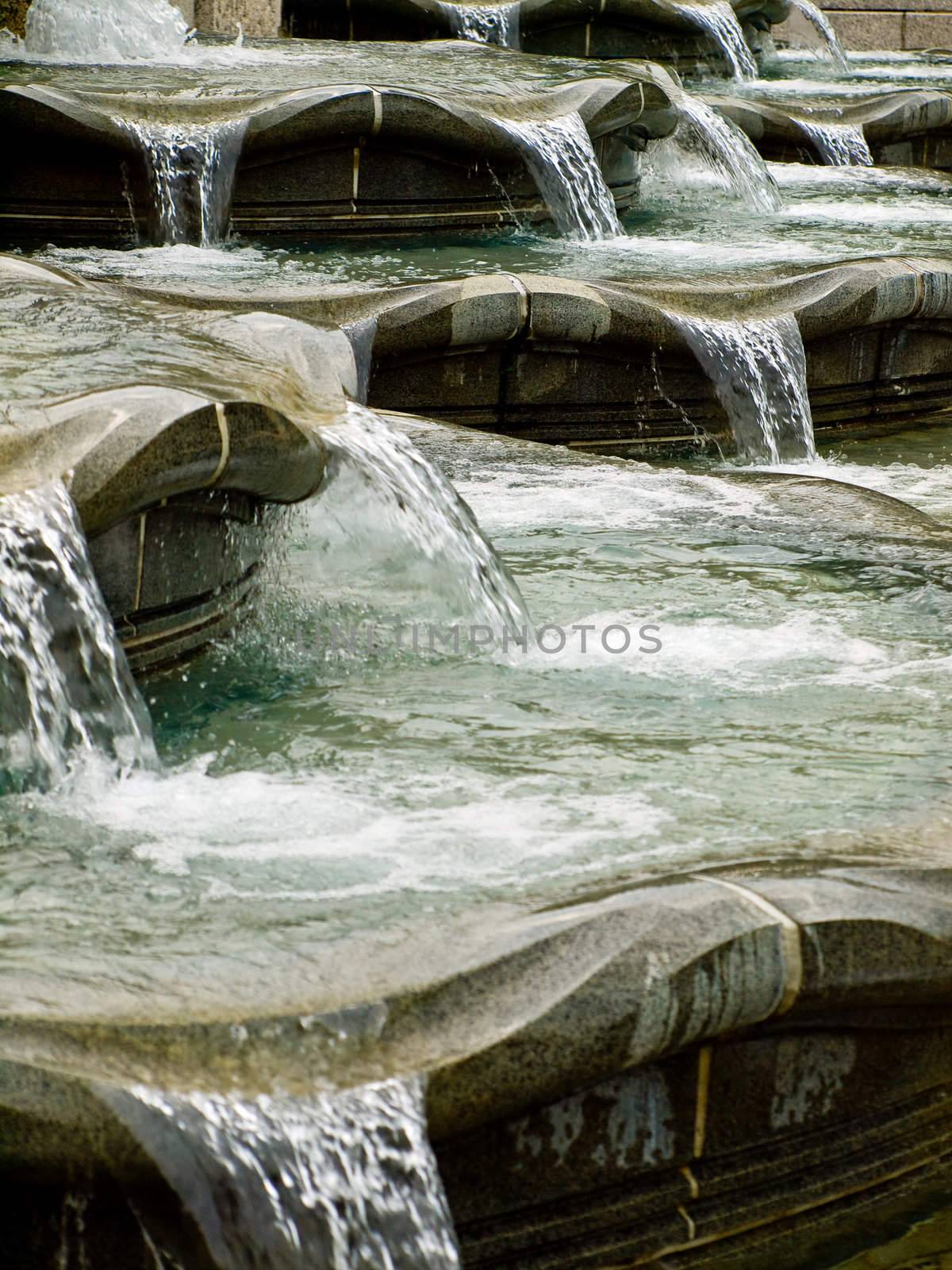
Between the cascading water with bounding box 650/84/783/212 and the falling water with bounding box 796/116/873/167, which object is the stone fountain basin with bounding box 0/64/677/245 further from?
the falling water with bounding box 796/116/873/167

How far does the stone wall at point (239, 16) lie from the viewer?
40.7 ft

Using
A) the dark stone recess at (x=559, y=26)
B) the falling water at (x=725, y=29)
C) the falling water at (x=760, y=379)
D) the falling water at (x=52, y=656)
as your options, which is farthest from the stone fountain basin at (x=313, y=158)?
the falling water at (x=52, y=656)

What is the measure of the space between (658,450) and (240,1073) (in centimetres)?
508

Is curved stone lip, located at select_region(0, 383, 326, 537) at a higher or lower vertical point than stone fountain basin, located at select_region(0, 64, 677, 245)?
lower

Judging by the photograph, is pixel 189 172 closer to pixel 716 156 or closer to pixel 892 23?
pixel 716 156

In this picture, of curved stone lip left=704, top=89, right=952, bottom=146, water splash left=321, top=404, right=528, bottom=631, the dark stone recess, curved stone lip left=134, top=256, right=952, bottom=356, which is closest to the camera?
water splash left=321, top=404, right=528, bottom=631

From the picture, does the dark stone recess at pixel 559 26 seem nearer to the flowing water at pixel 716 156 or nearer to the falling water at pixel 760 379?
the flowing water at pixel 716 156

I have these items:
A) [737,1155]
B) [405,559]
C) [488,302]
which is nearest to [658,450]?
[488,302]

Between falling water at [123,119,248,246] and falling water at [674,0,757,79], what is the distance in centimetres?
630

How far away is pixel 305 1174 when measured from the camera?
2.27 metres

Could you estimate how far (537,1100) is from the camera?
8.05 feet

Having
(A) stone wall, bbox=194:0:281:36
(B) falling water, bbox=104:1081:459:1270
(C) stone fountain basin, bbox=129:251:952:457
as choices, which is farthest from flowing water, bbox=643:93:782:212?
(B) falling water, bbox=104:1081:459:1270

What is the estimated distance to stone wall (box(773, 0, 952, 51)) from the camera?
731 inches

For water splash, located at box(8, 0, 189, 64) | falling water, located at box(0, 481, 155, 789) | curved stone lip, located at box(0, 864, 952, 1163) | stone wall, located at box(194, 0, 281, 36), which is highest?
stone wall, located at box(194, 0, 281, 36)
